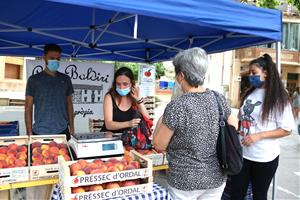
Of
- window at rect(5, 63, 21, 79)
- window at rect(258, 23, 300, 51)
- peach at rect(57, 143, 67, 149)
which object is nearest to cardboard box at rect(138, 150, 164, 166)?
peach at rect(57, 143, 67, 149)

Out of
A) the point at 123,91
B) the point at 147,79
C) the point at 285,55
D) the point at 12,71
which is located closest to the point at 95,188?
the point at 123,91

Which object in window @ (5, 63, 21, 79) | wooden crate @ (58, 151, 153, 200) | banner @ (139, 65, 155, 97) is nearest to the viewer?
wooden crate @ (58, 151, 153, 200)

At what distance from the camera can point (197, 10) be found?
2342 mm

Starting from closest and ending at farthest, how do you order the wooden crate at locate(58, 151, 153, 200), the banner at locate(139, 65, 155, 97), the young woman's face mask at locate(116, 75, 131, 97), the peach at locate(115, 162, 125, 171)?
the wooden crate at locate(58, 151, 153, 200)
the peach at locate(115, 162, 125, 171)
the young woman's face mask at locate(116, 75, 131, 97)
the banner at locate(139, 65, 155, 97)

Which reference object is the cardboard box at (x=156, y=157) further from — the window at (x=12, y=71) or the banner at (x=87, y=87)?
the window at (x=12, y=71)

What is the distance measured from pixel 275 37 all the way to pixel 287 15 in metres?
25.2

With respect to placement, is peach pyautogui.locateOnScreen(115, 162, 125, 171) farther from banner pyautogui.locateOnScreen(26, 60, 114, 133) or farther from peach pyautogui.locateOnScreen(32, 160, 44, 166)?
banner pyautogui.locateOnScreen(26, 60, 114, 133)

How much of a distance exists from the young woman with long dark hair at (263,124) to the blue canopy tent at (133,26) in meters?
0.36

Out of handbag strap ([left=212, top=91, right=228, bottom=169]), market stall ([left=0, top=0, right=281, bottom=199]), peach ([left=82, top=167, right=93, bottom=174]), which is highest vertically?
market stall ([left=0, top=0, right=281, bottom=199])

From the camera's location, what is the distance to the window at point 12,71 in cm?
2067

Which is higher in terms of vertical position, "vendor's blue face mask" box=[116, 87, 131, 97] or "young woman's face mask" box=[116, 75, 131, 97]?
"young woman's face mask" box=[116, 75, 131, 97]

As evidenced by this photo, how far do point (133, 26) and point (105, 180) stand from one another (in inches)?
103

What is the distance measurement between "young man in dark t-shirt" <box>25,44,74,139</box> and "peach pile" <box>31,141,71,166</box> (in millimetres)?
1033

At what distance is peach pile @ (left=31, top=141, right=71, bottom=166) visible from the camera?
87.3 inches
